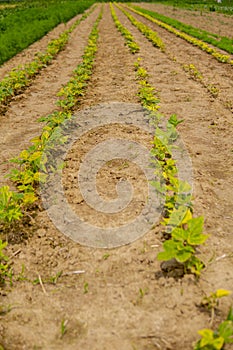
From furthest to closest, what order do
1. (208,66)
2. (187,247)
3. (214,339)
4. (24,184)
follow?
(208,66) < (24,184) < (187,247) < (214,339)

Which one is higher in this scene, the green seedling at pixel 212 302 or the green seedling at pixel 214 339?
the green seedling at pixel 214 339

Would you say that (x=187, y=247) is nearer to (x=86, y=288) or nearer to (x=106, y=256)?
(x=106, y=256)

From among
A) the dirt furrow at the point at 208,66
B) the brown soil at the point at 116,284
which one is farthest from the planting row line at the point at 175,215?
the dirt furrow at the point at 208,66

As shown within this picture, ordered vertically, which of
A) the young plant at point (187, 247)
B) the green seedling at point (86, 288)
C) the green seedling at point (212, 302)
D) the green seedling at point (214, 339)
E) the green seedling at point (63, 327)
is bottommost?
the green seedling at point (63, 327)

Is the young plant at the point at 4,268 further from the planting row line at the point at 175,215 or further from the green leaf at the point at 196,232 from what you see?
the green leaf at the point at 196,232

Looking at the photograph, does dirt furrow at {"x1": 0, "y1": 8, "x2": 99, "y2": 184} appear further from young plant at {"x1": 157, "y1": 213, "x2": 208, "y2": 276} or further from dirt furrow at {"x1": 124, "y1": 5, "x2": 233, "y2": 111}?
dirt furrow at {"x1": 124, "y1": 5, "x2": 233, "y2": 111}

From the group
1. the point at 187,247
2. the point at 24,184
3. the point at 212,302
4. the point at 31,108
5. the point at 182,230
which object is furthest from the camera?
the point at 31,108

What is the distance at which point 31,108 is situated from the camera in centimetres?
638

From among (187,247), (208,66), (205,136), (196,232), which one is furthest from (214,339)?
(208,66)

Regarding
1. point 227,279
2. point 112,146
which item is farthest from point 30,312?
point 112,146

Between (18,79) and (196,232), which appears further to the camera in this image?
(18,79)

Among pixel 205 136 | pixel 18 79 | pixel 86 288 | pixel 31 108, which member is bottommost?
pixel 86 288

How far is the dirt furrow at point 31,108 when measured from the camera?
489 centimetres

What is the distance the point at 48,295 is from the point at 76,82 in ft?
17.7
